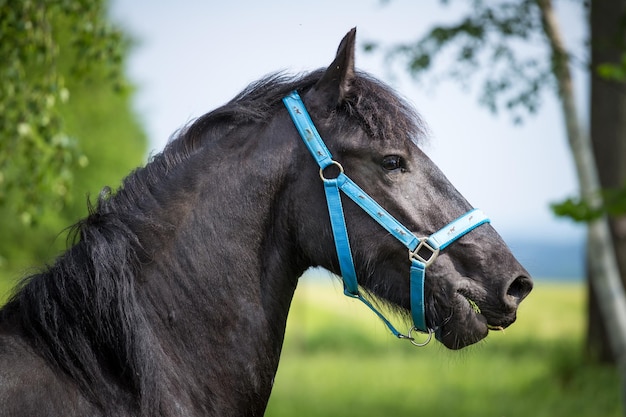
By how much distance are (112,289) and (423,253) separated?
122cm

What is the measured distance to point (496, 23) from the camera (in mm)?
7793

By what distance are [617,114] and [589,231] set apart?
10.6 ft

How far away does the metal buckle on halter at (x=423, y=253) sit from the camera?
274cm

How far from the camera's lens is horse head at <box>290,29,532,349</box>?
2744 millimetres

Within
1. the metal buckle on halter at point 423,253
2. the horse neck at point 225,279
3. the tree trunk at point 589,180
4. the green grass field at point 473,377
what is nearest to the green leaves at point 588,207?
the tree trunk at point 589,180

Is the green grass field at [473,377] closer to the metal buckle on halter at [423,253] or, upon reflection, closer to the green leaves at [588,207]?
the green leaves at [588,207]

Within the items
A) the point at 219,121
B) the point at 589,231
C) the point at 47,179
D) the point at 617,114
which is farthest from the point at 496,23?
the point at 219,121

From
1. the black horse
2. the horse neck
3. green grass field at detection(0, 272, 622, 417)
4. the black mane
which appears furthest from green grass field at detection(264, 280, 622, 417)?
the black mane

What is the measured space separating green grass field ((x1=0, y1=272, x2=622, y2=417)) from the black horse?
4.92 m

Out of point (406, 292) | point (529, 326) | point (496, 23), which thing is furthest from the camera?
point (529, 326)

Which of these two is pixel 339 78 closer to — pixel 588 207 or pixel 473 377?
pixel 588 207

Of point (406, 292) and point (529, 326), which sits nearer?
point (406, 292)

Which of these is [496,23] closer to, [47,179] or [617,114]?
[617,114]

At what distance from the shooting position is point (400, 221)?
277cm
